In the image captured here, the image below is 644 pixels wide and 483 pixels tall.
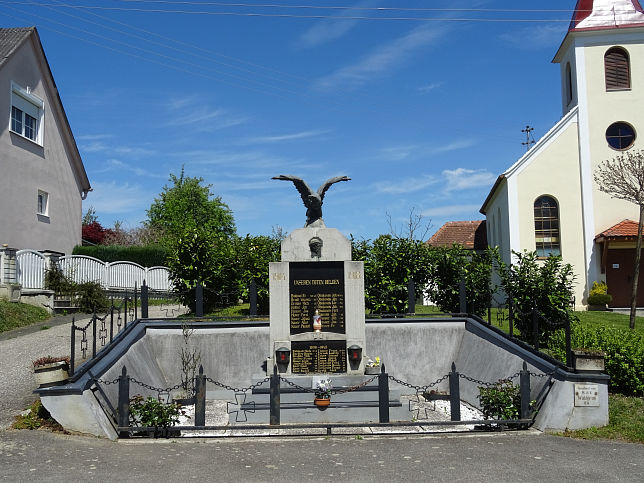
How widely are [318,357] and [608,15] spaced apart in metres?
23.0

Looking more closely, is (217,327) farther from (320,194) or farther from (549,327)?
(549,327)

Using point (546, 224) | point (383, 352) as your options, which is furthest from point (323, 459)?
point (546, 224)

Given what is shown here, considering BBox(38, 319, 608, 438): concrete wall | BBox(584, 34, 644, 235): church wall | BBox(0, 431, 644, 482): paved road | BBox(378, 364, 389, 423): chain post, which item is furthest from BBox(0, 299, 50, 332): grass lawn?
BBox(584, 34, 644, 235): church wall

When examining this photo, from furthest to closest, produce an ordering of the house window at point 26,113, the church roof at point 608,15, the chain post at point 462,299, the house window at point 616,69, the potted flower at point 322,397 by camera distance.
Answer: the church roof at point 608,15 < the house window at point 616,69 < the house window at point 26,113 < the chain post at point 462,299 < the potted flower at point 322,397

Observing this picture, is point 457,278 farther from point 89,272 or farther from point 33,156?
point 33,156

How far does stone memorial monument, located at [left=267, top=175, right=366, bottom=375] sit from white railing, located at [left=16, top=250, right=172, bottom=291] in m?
8.47

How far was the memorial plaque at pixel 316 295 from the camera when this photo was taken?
11820 mm

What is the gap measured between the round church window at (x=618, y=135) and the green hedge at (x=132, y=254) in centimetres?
2134

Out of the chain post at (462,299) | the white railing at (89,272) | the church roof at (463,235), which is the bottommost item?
the chain post at (462,299)

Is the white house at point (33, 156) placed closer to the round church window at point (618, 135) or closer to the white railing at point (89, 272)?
the white railing at point (89, 272)

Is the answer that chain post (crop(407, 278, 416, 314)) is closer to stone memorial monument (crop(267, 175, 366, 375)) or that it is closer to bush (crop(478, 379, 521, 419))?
stone memorial monument (crop(267, 175, 366, 375))

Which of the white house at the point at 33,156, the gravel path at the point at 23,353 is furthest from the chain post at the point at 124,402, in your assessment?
the white house at the point at 33,156

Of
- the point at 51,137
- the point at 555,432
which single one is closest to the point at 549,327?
the point at 555,432

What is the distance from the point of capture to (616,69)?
2559 centimetres
